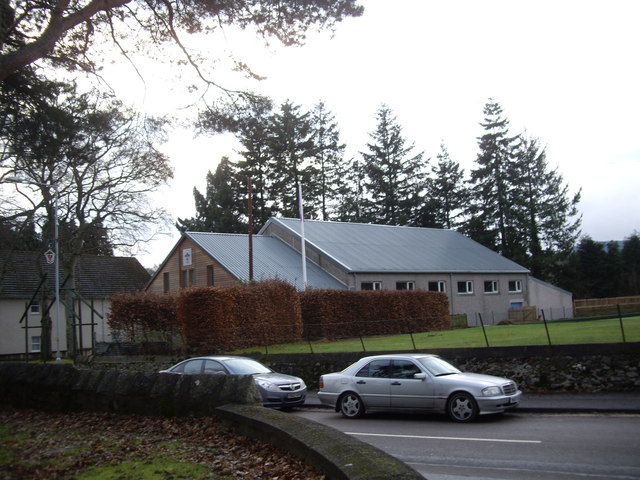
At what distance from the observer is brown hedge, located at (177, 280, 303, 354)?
27.6 m

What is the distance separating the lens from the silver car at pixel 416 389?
13.8 metres

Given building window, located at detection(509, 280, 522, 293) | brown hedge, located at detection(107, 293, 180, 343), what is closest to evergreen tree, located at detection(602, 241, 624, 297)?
building window, located at detection(509, 280, 522, 293)

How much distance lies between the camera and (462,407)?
13.9m

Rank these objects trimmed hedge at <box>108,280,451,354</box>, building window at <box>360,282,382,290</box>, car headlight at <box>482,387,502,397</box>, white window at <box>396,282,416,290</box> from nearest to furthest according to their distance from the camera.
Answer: car headlight at <box>482,387,502,397</box> → trimmed hedge at <box>108,280,451,354</box> → building window at <box>360,282,382,290</box> → white window at <box>396,282,416,290</box>

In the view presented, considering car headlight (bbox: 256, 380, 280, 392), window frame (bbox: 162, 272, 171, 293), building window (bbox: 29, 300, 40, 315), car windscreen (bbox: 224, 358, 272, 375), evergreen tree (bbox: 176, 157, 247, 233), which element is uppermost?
evergreen tree (bbox: 176, 157, 247, 233)

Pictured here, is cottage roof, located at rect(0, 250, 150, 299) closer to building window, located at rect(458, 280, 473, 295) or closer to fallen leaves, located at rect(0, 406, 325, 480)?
building window, located at rect(458, 280, 473, 295)

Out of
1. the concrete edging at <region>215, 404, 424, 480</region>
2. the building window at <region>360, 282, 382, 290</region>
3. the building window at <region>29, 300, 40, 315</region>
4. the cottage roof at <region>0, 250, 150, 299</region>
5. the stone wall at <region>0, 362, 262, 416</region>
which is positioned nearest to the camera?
the concrete edging at <region>215, 404, 424, 480</region>

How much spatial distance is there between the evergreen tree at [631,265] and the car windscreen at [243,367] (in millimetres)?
55260

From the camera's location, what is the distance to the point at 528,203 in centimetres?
6944

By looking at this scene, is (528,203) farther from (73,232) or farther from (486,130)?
(73,232)

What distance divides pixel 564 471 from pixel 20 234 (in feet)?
104

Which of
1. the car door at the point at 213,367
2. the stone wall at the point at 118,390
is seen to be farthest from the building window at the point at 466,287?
the stone wall at the point at 118,390

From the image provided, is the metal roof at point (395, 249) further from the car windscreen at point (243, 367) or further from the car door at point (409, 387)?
the car door at point (409, 387)

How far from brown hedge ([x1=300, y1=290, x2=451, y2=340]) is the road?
1617 cm
